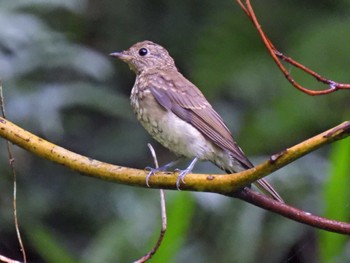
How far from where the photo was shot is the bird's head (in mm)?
4332

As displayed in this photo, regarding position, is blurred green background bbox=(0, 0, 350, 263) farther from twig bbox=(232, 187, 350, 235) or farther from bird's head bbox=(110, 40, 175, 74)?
twig bbox=(232, 187, 350, 235)

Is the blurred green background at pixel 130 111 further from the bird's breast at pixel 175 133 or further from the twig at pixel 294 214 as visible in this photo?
the twig at pixel 294 214

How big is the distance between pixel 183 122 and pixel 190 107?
0.41 ft

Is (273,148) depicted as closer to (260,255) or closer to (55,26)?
(260,255)

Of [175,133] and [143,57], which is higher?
[143,57]

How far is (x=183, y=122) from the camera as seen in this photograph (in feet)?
12.6

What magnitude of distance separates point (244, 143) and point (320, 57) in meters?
0.74

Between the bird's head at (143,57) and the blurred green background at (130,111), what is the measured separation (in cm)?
56

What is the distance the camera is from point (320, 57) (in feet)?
16.7

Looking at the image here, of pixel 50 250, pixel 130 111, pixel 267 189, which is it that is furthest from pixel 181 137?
pixel 130 111

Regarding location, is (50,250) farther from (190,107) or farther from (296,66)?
(296,66)

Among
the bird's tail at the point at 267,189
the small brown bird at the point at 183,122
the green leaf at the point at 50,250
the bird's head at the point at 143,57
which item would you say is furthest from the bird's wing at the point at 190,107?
the green leaf at the point at 50,250

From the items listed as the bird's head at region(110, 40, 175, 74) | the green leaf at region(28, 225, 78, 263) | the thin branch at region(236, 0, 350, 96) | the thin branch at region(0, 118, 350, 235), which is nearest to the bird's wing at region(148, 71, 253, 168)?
the bird's head at region(110, 40, 175, 74)

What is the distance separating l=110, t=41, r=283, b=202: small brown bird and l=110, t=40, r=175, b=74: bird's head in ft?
0.54
